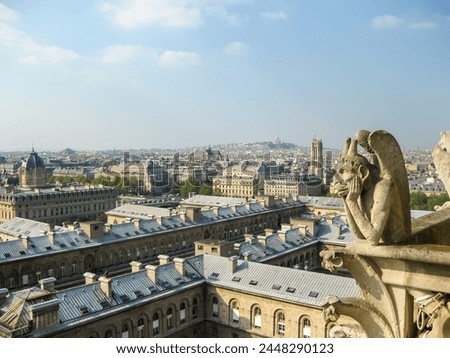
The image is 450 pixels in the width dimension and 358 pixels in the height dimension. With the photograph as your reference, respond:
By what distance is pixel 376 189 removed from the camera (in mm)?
5391

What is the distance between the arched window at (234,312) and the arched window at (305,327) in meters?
4.22

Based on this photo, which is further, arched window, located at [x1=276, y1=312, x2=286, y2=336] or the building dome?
the building dome

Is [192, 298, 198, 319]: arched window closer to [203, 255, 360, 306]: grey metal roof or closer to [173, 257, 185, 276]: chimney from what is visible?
[203, 255, 360, 306]: grey metal roof

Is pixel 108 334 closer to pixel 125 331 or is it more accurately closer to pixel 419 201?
pixel 125 331

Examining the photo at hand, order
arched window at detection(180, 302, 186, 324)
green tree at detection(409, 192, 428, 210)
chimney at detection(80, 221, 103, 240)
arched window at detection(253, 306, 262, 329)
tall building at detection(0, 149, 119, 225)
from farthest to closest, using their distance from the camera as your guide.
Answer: green tree at detection(409, 192, 428, 210)
tall building at detection(0, 149, 119, 225)
chimney at detection(80, 221, 103, 240)
arched window at detection(180, 302, 186, 324)
arched window at detection(253, 306, 262, 329)

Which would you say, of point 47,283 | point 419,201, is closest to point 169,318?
point 47,283

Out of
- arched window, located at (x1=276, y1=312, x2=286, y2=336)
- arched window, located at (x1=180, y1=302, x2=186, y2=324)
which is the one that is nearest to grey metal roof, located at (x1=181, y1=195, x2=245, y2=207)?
arched window, located at (x1=180, y1=302, x2=186, y2=324)

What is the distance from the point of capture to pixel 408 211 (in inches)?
215

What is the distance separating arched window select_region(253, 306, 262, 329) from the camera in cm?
2764

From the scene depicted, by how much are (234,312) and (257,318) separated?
1637 millimetres

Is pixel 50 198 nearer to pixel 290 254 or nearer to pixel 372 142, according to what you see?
pixel 290 254

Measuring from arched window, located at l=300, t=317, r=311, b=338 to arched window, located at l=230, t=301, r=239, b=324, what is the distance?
4223mm

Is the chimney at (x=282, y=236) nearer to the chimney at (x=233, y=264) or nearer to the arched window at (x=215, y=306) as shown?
the chimney at (x=233, y=264)

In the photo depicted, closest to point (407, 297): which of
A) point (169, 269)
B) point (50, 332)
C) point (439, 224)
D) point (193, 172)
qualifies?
point (439, 224)
